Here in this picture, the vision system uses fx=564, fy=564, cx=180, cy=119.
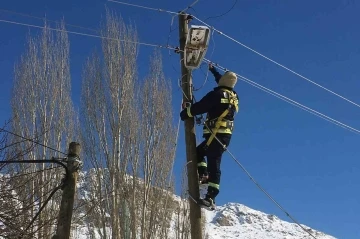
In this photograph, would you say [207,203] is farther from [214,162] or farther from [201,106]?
[201,106]

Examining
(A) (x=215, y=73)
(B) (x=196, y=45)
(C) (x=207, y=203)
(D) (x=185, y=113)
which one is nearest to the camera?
(C) (x=207, y=203)

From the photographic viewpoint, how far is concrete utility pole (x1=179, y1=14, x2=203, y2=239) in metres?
5.61

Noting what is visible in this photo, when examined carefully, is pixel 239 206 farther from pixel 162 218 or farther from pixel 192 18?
pixel 192 18

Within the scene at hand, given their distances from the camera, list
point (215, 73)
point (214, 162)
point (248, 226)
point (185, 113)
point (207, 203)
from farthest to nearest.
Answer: point (248, 226) → point (215, 73) → point (185, 113) → point (214, 162) → point (207, 203)

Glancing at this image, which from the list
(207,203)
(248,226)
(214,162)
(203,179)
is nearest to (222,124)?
(214,162)

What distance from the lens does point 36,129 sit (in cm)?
1731

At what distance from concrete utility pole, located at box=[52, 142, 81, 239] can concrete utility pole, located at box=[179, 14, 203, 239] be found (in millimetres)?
1155

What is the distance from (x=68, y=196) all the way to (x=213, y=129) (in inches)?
63.9

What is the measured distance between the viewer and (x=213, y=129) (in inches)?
229

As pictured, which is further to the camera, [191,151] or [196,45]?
[196,45]

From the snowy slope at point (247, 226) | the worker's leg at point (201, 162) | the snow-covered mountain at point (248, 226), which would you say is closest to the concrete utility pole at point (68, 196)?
the worker's leg at point (201, 162)

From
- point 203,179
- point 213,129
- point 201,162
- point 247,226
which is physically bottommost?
point 203,179

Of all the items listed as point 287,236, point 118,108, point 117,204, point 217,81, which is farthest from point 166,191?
point 287,236

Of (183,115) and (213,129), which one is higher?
(183,115)
